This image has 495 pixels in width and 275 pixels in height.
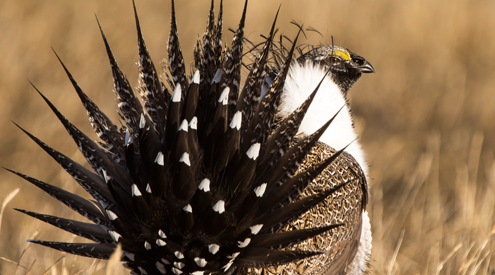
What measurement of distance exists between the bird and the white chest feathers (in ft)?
1.55

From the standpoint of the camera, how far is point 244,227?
7.53 feet

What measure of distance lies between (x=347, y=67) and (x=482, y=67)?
4.50 m

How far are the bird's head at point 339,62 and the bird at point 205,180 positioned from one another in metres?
1.14

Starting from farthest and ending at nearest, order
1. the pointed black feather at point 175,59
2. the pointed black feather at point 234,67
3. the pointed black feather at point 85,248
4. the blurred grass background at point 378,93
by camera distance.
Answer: the blurred grass background at point 378,93 < the pointed black feather at point 175,59 < the pointed black feather at point 234,67 < the pointed black feather at point 85,248

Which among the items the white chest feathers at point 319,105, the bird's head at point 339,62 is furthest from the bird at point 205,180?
the bird's head at point 339,62

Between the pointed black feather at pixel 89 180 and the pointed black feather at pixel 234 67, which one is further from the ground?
the pointed black feather at pixel 234 67

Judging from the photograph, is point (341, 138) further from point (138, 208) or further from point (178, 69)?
point (138, 208)

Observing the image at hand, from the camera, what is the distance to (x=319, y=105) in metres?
3.32

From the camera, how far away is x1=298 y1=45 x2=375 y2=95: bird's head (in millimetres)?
3729

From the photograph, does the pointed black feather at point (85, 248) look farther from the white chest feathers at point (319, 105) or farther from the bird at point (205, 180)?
the white chest feathers at point (319, 105)

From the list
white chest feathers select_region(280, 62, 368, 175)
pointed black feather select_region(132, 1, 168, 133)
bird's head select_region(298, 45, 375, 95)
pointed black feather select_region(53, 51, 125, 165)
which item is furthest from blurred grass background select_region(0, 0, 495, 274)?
pointed black feather select_region(132, 1, 168, 133)

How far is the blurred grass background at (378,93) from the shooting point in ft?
16.6

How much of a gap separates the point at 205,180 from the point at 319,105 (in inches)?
51.4

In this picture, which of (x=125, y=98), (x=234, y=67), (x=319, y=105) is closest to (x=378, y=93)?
(x=319, y=105)
